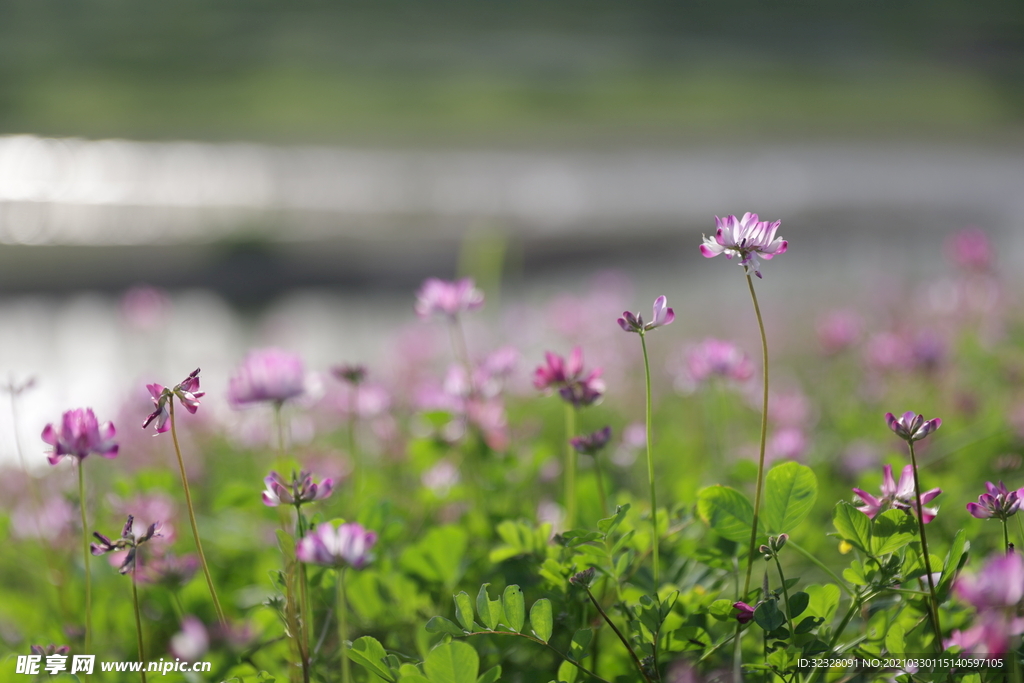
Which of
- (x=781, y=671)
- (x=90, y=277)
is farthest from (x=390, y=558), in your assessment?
(x=90, y=277)

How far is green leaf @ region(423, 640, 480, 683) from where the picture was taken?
2.18ft

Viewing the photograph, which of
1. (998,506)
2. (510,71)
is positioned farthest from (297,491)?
(510,71)

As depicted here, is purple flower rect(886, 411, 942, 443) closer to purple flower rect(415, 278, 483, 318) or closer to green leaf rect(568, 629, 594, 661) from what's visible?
green leaf rect(568, 629, 594, 661)

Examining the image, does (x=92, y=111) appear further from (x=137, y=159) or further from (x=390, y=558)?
(x=390, y=558)

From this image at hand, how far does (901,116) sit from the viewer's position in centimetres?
1414

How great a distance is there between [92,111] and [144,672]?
12.7 meters

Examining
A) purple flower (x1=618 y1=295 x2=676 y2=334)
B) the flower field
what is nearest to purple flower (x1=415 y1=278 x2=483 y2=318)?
the flower field

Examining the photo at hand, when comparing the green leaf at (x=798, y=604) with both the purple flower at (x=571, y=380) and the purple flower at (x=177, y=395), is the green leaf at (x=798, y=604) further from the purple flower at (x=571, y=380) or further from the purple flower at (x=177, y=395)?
the purple flower at (x=177, y=395)

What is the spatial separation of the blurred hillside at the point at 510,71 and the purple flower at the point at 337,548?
390 inches

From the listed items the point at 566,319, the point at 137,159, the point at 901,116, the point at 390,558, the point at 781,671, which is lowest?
the point at 781,671

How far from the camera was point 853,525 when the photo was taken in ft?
2.42

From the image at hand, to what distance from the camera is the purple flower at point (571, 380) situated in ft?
2.87

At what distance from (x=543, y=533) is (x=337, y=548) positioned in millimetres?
240

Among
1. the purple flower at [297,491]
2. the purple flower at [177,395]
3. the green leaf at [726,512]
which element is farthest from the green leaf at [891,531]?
the purple flower at [177,395]
